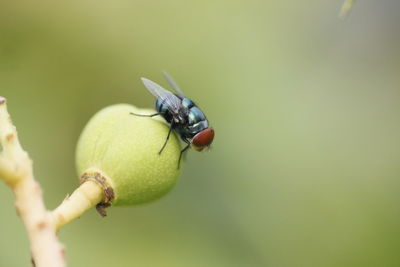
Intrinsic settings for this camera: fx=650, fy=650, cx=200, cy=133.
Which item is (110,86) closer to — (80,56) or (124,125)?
(80,56)

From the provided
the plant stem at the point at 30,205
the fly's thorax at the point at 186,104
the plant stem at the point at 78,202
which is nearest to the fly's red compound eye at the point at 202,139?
the fly's thorax at the point at 186,104

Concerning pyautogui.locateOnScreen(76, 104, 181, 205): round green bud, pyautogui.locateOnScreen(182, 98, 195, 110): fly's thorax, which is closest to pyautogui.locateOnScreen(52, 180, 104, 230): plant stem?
pyautogui.locateOnScreen(76, 104, 181, 205): round green bud

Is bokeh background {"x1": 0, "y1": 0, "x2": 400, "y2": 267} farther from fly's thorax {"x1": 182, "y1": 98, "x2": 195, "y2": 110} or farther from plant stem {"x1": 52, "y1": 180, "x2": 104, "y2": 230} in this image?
plant stem {"x1": 52, "y1": 180, "x2": 104, "y2": 230}

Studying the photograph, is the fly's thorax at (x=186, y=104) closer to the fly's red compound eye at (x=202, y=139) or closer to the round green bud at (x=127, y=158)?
the fly's red compound eye at (x=202, y=139)

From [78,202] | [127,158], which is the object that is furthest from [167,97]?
[78,202]

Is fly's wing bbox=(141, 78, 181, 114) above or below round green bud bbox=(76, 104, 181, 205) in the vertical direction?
above

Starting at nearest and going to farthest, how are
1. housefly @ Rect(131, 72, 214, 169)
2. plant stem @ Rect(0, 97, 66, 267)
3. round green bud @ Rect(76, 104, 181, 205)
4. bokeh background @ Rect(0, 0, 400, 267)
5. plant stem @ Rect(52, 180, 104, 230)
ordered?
plant stem @ Rect(0, 97, 66, 267) < plant stem @ Rect(52, 180, 104, 230) < round green bud @ Rect(76, 104, 181, 205) < housefly @ Rect(131, 72, 214, 169) < bokeh background @ Rect(0, 0, 400, 267)
